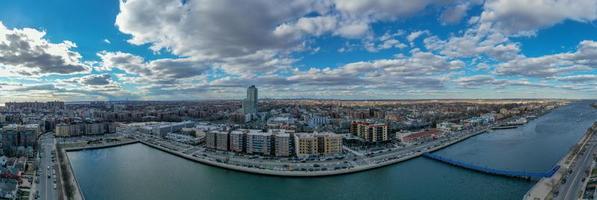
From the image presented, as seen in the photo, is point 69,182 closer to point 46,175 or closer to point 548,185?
point 46,175

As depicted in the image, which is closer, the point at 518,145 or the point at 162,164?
the point at 162,164

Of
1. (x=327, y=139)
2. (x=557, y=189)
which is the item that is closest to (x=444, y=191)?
(x=557, y=189)

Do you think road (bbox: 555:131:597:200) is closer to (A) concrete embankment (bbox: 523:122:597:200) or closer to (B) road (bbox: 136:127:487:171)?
(A) concrete embankment (bbox: 523:122:597:200)

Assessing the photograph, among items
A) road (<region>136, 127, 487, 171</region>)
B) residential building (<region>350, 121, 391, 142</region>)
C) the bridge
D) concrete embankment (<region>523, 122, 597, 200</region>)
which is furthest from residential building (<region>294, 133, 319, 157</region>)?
concrete embankment (<region>523, 122, 597, 200</region>)

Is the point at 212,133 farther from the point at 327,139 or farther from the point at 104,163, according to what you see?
the point at 327,139

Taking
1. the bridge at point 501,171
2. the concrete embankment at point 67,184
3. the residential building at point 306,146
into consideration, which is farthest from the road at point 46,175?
the bridge at point 501,171

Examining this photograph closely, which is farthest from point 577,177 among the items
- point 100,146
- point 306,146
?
point 100,146

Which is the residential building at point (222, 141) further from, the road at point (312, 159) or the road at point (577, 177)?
the road at point (577, 177)
